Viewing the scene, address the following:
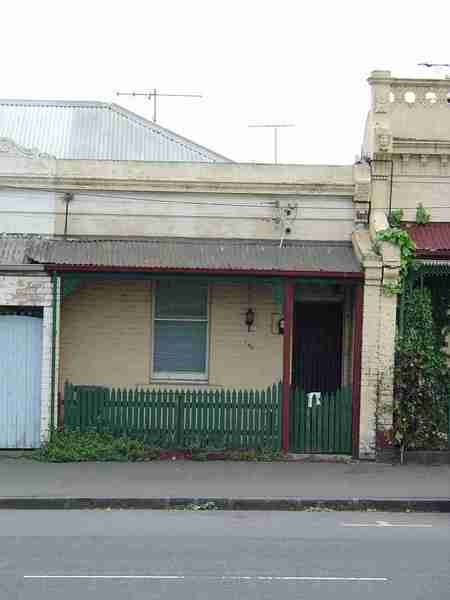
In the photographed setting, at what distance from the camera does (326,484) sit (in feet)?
43.0

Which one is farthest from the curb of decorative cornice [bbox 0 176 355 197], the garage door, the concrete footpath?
A: decorative cornice [bbox 0 176 355 197]

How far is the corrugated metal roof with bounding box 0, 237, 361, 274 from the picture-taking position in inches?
582

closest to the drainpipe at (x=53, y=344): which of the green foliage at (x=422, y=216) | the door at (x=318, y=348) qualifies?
the door at (x=318, y=348)

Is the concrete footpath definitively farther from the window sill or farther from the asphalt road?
the window sill

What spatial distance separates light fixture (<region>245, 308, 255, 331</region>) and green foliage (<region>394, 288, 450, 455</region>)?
2743 mm

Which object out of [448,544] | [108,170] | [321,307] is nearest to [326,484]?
[448,544]

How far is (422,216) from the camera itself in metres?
15.8

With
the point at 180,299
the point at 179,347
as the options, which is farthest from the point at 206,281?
the point at 179,347

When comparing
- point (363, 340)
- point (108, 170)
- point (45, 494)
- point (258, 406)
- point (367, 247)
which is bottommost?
point (45, 494)

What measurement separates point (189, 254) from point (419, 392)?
410 cm

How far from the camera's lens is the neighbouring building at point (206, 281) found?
14.9m

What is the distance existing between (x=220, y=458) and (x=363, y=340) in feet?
9.23

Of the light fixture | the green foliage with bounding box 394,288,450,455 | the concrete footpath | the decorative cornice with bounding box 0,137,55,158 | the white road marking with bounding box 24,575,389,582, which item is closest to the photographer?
the white road marking with bounding box 24,575,389,582

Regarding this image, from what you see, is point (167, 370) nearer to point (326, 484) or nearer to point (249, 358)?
point (249, 358)
